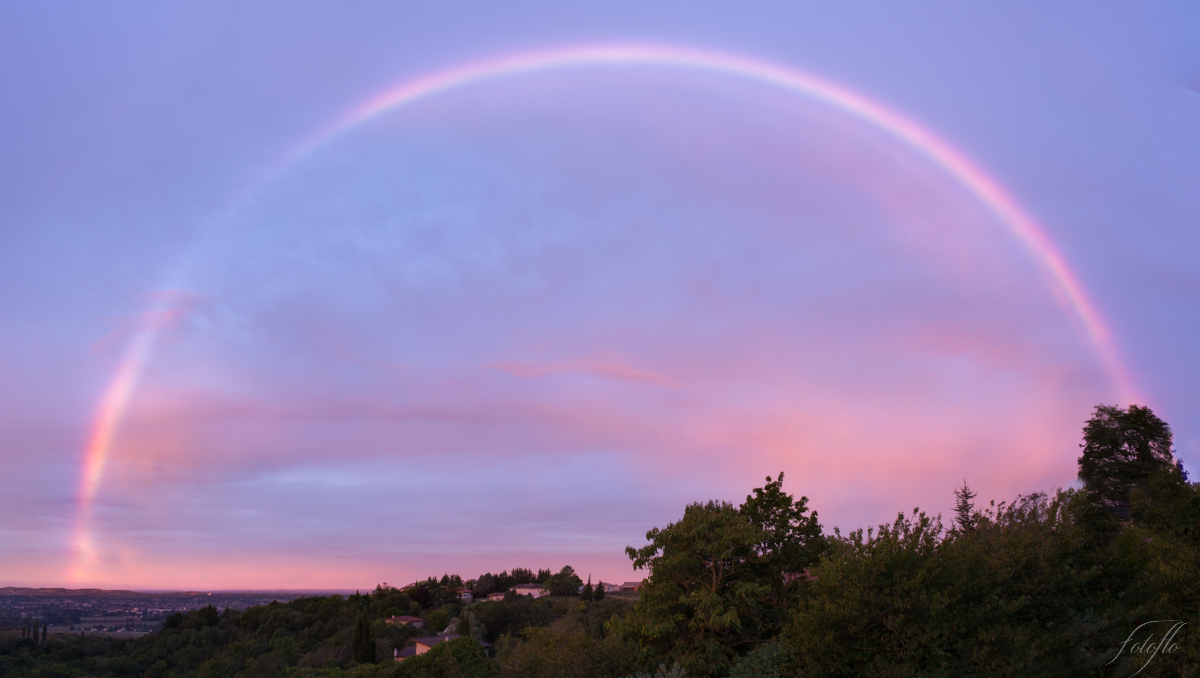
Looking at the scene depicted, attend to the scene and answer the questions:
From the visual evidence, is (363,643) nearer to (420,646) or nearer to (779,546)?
(420,646)

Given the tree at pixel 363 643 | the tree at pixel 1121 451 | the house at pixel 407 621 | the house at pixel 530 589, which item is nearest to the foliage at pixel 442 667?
the tree at pixel 363 643

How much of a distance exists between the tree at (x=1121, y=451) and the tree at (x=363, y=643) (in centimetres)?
6361

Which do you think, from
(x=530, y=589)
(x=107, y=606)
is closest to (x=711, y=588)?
(x=530, y=589)

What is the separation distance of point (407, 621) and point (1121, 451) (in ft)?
279

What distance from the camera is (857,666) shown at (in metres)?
21.9

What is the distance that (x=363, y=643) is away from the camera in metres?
75.3

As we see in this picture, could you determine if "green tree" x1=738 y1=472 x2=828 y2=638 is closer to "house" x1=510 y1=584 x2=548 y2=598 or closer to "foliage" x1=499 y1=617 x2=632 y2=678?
"foliage" x1=499 y1=617 x2=632 y2=678

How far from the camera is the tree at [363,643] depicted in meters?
74.0

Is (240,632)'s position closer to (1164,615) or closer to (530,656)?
(530,656)

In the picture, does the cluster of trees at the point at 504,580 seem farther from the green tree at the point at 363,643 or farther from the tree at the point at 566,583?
the green tree at the point at 363,643

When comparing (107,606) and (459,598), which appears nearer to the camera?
(459,598)

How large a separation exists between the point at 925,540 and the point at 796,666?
555cm

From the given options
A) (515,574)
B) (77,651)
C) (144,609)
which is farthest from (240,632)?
(144,609)

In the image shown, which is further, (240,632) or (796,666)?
(240,632)
